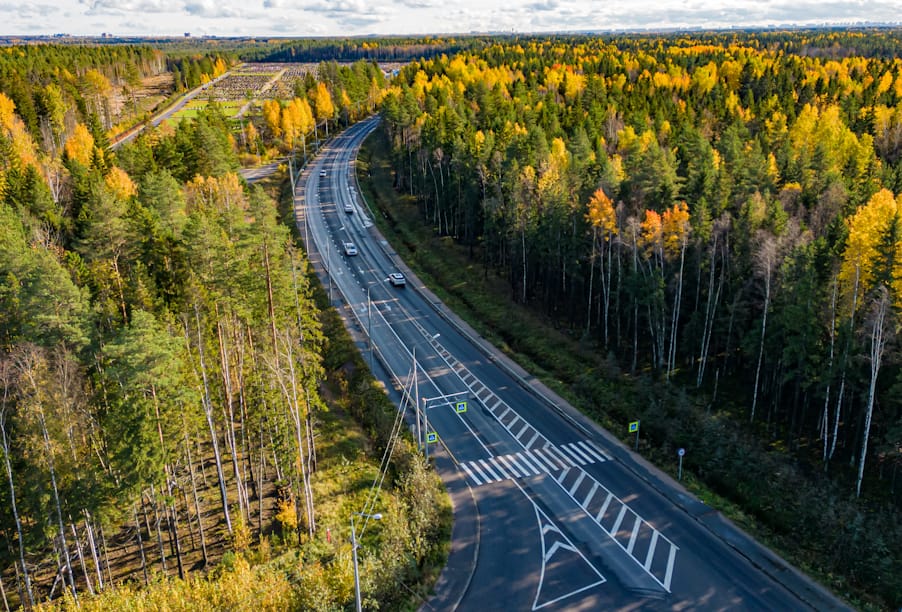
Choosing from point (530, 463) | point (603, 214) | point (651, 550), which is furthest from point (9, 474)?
point (603, 214)

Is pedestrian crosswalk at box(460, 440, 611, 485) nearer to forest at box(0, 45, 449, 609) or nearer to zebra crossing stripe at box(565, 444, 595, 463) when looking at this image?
zebra crossing stripe at box(565, 444, 595, 463)

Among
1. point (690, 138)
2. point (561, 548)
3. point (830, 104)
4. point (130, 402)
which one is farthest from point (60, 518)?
point (830, 104)

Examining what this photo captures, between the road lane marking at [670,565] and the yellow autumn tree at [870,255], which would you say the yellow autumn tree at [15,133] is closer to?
the road lane marking at [670,565]

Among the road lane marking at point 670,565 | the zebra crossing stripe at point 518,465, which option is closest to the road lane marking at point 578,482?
the zebra crossing stripe at point 518,465

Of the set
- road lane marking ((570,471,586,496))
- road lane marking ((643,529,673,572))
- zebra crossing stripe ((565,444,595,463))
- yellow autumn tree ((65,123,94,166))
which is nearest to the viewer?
road lane marking ((643,529,673,572))

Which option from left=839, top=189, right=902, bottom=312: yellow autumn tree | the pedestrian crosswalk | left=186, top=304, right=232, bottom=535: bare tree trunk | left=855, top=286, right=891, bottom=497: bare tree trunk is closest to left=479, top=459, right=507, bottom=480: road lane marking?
the pedestrian crosswalk

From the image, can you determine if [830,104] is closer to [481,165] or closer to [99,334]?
[481,165]
